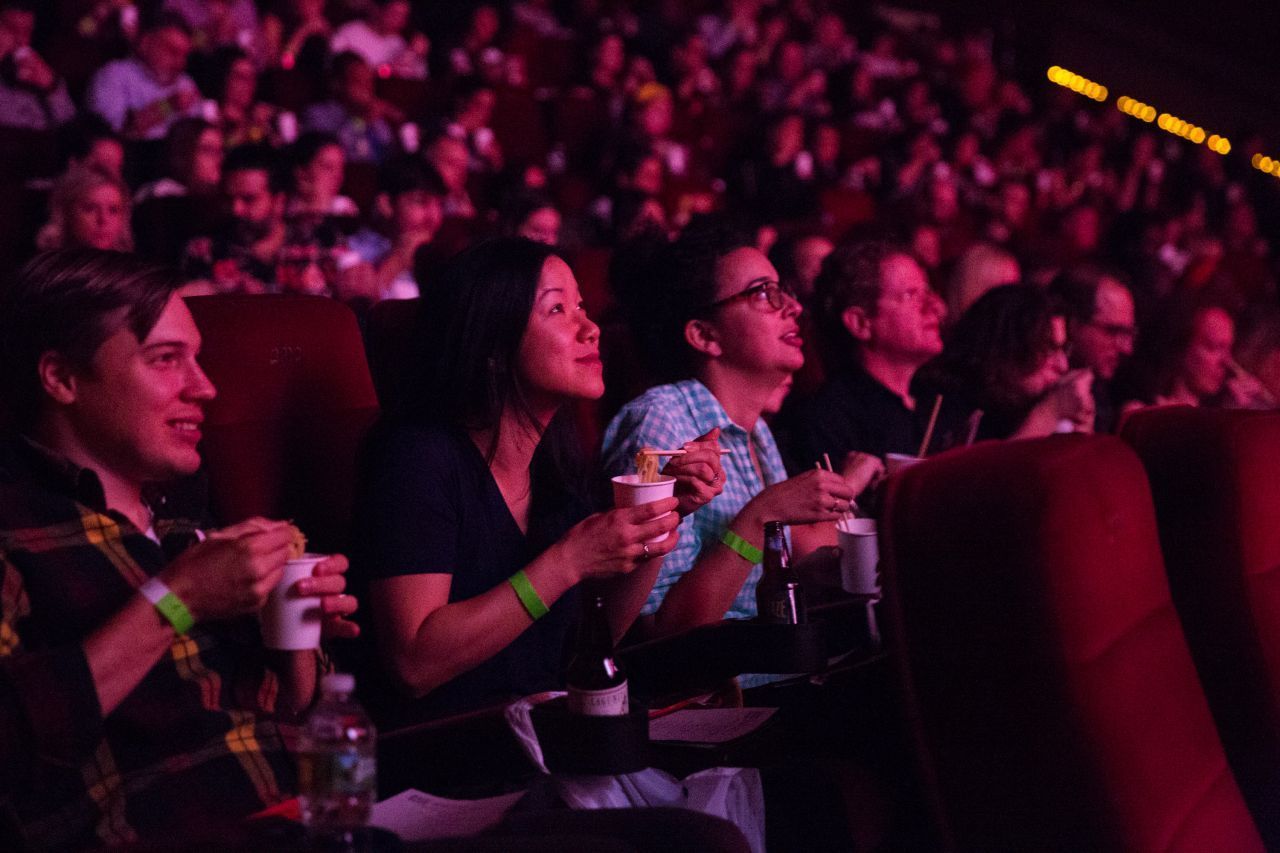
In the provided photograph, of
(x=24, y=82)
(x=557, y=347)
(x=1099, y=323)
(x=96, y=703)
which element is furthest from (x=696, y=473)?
(x=24, y=82)

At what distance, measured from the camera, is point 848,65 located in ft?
24.6

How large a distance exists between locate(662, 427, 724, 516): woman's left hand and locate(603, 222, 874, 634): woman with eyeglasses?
0.62ft

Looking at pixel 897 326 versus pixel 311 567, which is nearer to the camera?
pixel 311 567

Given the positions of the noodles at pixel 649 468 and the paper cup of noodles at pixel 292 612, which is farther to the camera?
the noodles at pixel 649 468

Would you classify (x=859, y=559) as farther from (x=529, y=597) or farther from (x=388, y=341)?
(x=388, y=341)

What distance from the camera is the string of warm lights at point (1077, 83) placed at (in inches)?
362

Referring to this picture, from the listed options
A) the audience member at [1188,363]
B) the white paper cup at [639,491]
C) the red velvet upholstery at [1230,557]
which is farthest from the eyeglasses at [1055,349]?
the white paper cup at [639,491]

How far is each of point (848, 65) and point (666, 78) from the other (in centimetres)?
144

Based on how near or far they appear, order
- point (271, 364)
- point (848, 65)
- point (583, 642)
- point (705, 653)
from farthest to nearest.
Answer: point (848, 65), point (271, 364), point (705, 653), point (583, 642)

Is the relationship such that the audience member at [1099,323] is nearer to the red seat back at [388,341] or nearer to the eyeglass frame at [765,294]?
the eyeglass frame at [765,294]

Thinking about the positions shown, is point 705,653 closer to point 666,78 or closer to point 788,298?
point 788,298

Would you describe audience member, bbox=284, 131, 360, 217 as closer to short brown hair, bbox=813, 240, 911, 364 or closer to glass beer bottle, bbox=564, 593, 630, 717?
short brown hair, bbox=813, 240, 911, 364

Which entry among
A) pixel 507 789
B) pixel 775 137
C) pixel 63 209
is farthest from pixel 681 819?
pixel 775 137

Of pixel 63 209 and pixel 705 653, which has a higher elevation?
pixel 63 209
